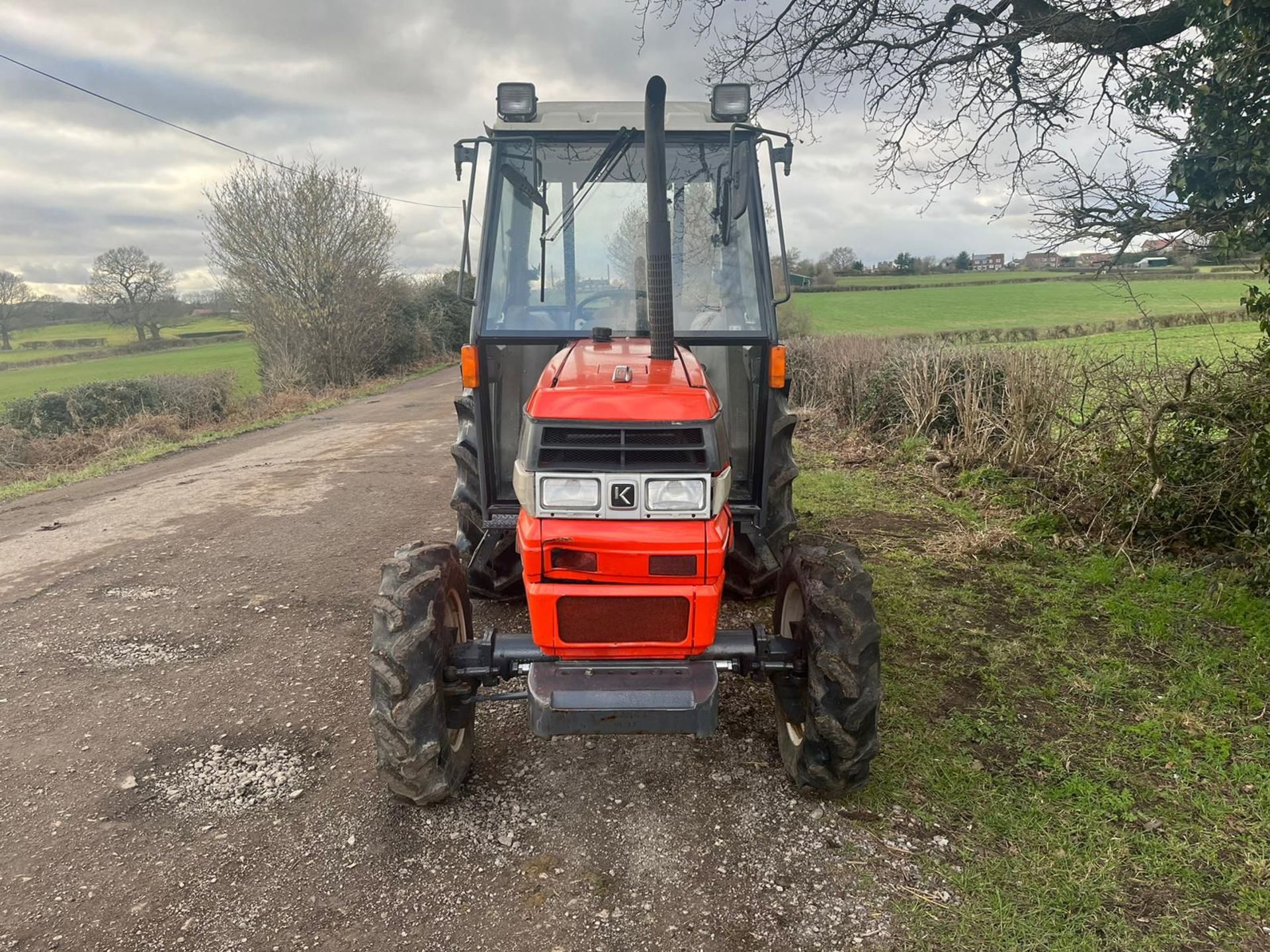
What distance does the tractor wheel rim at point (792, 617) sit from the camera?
10.2ft

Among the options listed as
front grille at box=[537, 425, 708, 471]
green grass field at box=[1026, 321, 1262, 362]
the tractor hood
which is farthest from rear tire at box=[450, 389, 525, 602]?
green grass field at box=[1026, 321, 1262, 362]

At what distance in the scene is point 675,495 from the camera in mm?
2717

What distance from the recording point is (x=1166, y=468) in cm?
505

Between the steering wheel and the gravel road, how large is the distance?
188 cm

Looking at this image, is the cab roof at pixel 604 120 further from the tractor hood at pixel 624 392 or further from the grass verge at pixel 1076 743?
the grass verge at pixel 1076 743

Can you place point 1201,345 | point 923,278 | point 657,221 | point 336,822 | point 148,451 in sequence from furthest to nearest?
point 923,278
point 148,451
point 1201,345
point 336,822
point 657,221

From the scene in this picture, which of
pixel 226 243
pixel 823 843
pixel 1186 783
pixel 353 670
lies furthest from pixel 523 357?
pixel 226 243

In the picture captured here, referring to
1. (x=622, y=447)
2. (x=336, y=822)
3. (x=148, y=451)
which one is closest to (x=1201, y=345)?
(x=622, y=447)

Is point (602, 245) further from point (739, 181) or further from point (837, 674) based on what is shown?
point (837, 674)

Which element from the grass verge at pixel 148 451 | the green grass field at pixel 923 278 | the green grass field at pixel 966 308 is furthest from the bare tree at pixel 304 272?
the green grass field at pixel 923 278

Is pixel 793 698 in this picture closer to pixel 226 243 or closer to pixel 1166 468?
pixel 1166 468

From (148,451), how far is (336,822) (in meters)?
10.6

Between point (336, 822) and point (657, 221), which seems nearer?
point (657, 221)

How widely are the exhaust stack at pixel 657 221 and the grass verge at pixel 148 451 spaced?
9459mm
